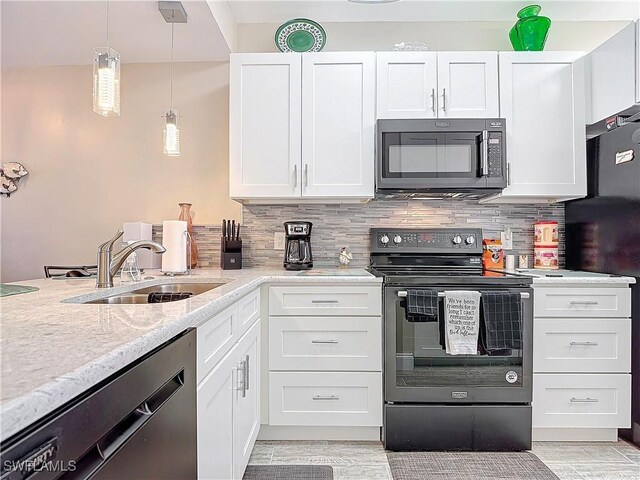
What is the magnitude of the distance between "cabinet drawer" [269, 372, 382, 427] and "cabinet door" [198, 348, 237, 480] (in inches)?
27.1

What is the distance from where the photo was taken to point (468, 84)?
2479 millimetres

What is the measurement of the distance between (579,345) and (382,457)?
1.16 meters

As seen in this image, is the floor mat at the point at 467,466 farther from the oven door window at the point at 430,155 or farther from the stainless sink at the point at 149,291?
the oven door window at the point at 430,155

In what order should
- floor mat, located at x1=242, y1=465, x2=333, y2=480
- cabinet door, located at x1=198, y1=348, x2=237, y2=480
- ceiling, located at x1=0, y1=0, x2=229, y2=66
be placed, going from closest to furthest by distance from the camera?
cabinet door, located at x1=198, y1=348, x2=237, y2=480 < floor mat, located at x1=242, y1=465, x2=333, y2=480 < ceiling, located at x1=0, y1=0, x2=229, y2=66

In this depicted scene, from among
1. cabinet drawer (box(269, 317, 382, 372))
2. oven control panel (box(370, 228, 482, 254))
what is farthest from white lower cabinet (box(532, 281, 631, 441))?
cabinet drawer (box(269, 317, 382, 372))

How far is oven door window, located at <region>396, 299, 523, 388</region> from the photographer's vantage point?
2.10 m

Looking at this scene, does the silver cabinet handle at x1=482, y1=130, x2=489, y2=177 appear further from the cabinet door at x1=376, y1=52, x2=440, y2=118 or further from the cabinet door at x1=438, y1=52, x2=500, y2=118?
the cabinet door at x1=376, y1=52, x2=440, y2=118

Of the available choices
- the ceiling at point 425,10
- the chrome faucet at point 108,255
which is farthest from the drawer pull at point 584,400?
the ceiling at point 425,10

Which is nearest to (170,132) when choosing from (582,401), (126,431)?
(126,431)

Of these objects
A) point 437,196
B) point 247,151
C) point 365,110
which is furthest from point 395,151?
point 247,151

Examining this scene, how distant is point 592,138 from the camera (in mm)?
2480

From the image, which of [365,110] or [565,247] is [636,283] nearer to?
[565,247]

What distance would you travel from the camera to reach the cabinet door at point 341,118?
2.48m

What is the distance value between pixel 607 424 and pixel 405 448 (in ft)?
3.47
